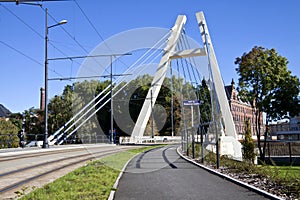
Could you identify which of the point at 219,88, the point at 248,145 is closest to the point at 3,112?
the point at 219,88

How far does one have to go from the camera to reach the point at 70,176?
10055 millimetres

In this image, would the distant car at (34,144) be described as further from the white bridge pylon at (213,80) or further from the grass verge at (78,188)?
the grass verge at (78,188)

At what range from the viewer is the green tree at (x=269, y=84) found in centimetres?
2623

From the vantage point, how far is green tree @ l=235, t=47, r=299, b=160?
26.2 metres

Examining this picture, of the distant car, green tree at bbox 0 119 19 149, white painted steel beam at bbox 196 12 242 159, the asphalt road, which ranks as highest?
white painted steel beam at bbox 196 12 242 159

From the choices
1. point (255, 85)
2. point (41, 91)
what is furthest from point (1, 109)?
point (255, 85)

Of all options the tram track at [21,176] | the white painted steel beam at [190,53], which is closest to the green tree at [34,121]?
the white painted steel beam at [190,53]

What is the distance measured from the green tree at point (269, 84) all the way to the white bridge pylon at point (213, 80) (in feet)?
12.1

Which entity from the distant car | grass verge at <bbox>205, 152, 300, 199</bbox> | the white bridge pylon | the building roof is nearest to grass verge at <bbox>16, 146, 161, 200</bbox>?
grass verge at <bbox>205, 152, 300, 199</bbox>

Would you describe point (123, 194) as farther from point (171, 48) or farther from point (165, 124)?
point (165, 124)

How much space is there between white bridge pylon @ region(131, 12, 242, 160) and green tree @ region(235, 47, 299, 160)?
3688 millimetres

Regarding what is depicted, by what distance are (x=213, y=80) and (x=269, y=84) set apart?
21.4ft

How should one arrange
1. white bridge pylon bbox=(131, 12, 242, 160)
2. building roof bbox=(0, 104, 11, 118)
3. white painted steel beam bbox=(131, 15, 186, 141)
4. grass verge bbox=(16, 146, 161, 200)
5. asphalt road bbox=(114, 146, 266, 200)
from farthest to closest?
1. building roof bbox=(0, 104, 11, 118)
2. white painted steel beam bbox=(131, 15, 186, 141)
3. white bridge pylon bbox=(131, 12, 242, 160)
4. asphalt road bbox=(114, 146, 266, 200)
5. grass verge bbox=(16, 146, 161, 200)

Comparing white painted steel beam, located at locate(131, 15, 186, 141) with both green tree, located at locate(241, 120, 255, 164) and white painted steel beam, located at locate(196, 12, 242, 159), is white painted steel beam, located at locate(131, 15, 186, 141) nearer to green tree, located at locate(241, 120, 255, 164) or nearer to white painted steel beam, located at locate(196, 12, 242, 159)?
white painted steel beam, located at locate(196, 12, 242, 159)
